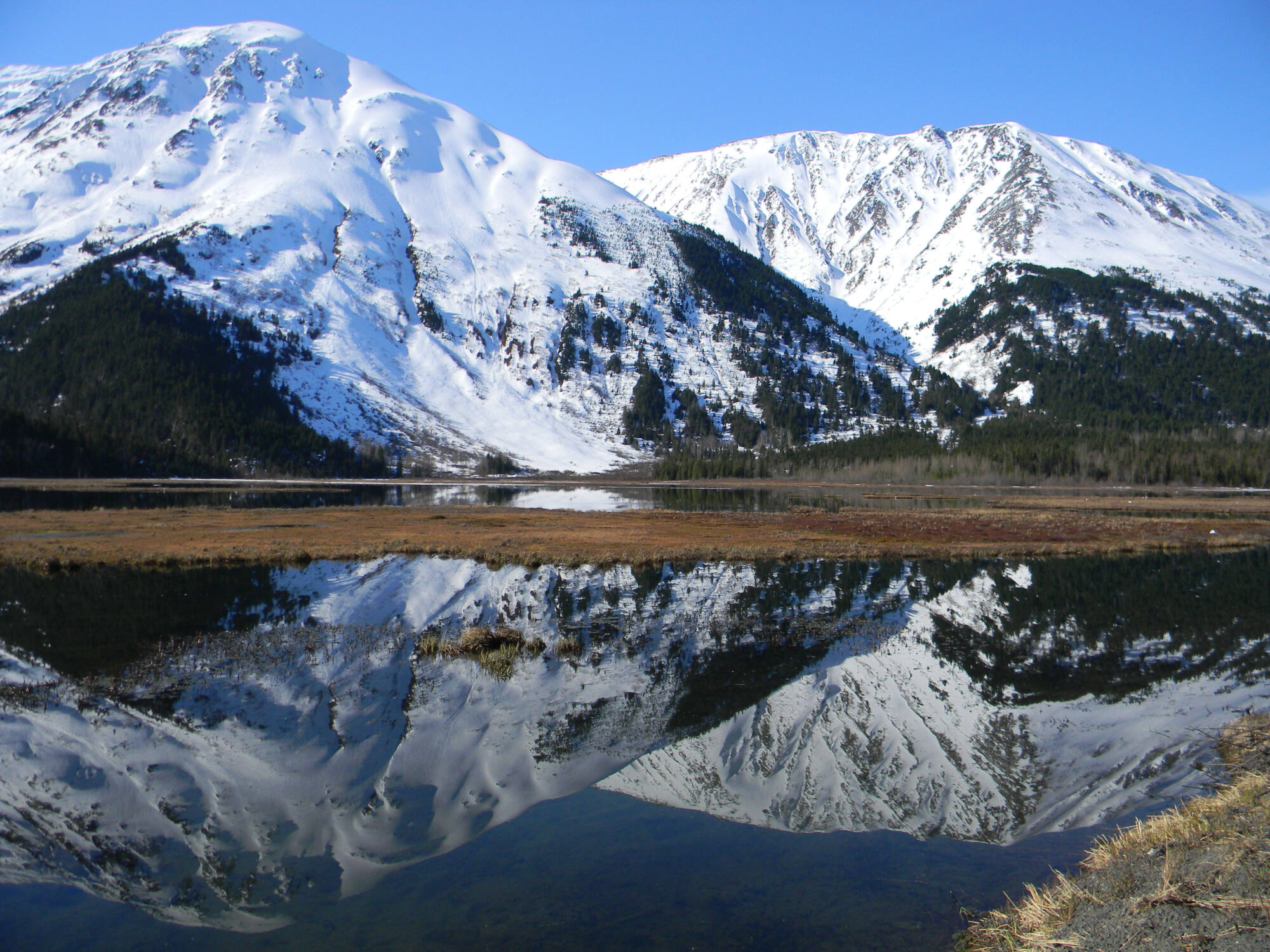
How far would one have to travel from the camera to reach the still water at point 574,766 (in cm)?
982

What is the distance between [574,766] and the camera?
1466 cm

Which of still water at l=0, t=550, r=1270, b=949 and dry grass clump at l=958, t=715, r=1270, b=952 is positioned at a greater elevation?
dry grass clump at l=958, t=715, r=1270, b=952

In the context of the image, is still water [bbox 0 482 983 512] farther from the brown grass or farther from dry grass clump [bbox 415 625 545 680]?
dry grass clump [bbox 415 625 545 680]

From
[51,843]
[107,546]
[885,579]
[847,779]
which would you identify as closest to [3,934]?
[51,843]

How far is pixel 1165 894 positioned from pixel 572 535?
47.0 m

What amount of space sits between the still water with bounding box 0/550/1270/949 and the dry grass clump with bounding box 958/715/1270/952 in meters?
1.05

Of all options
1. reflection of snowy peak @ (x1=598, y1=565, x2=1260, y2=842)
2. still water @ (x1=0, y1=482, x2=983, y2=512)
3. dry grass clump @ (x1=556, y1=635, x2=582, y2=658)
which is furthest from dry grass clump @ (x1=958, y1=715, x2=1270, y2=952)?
still water @ (x1=0, y1=482, x2=983, y2=512)

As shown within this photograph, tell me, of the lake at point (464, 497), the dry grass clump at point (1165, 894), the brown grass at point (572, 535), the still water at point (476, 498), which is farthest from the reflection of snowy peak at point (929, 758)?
the still water at point (476, 498)

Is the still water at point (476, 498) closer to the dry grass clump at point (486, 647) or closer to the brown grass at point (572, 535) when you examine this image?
the brown grass at point (572, 535)

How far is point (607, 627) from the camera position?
26203mm

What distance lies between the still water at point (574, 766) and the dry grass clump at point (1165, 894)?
3.46 feet

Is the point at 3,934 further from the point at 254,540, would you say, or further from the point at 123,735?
the point at 254,540

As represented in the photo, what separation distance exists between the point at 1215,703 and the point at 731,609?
1533cm

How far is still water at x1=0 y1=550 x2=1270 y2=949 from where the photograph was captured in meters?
9.82
